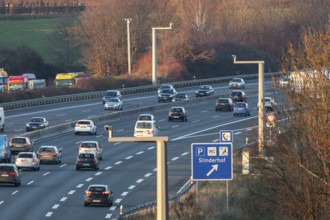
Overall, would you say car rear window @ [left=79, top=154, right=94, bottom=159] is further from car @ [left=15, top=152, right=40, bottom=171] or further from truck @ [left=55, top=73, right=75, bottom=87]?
truck @ [left=55, top=73, right=75, bottom=87]

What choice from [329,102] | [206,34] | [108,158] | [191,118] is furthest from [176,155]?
[206,34]

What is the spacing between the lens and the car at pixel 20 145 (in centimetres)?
5950

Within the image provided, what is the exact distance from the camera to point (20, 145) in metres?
59.6

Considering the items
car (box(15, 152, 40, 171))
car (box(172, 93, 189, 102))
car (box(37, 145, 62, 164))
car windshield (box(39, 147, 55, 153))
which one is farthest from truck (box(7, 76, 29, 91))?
car (box(15, 152, 40, 171))

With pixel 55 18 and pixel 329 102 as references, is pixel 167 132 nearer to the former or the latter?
pixel 329 102

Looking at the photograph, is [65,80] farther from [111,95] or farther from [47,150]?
[47,150]

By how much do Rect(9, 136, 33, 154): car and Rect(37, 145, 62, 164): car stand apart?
2.55m

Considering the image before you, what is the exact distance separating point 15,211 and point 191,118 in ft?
134

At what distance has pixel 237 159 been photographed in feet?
157

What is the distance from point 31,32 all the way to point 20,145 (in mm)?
98492

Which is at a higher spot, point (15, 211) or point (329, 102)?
point (329, 102)

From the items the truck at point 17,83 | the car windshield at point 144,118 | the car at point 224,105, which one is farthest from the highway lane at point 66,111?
the truck at point 17,83

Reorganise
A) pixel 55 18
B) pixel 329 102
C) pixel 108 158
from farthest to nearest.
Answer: pixel 55 18
pixel 108 158
pixel 329 102

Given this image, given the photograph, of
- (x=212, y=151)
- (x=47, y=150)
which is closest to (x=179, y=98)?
(x=47, y=150)
